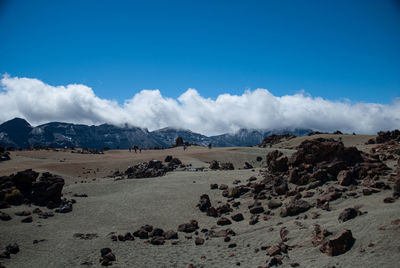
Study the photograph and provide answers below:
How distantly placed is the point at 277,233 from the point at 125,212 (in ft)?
42.1

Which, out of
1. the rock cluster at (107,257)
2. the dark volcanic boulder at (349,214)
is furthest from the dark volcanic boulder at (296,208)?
the rock cluster at (107,257)

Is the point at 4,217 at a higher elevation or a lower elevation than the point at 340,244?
lower

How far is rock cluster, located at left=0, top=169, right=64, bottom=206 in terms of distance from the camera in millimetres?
23609

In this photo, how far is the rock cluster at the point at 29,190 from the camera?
77.5 feet

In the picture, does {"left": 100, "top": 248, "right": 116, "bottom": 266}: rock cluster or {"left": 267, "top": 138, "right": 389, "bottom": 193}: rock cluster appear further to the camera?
{"left": 267, "top": 138, "right": 389, "bottom": 193}: rock cluster

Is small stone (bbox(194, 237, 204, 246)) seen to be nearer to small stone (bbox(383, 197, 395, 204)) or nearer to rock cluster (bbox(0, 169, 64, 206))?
small stone (bbox(383, 197, 395, 204))

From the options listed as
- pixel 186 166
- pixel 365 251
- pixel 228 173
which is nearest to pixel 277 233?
pixel 365 251

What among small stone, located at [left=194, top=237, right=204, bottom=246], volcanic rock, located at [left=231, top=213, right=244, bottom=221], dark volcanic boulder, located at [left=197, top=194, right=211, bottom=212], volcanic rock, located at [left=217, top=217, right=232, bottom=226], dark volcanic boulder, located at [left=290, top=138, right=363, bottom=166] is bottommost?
small stone, located at [left=194, top=237, right=204, bottom=246]

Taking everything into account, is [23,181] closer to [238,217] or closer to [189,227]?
[189,227]

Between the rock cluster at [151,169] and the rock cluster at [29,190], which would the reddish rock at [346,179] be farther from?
the rock cluster at [151,169]

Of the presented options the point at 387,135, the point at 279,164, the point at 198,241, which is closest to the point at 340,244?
the point at 198,241

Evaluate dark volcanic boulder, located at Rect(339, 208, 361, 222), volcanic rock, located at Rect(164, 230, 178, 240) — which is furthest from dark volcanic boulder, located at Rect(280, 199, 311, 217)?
volcanic rock, located at Rect(164, 230, 178, 240)

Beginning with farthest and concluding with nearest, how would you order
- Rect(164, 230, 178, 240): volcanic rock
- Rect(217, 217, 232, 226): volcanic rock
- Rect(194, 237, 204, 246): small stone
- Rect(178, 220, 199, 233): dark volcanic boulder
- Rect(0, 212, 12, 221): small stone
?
1. Rect(0, 212, 12, 221): small stone
2. Rect(217, 217, 232, 226): volcanic rock
3. Rect(178, 220, 199, 233): dark volcanic boulder
4. Rect(164, 230, 178, 240): volcanic rock
5. Rect(194, 237, 204, 246): small stone

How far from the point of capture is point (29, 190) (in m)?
25.2
